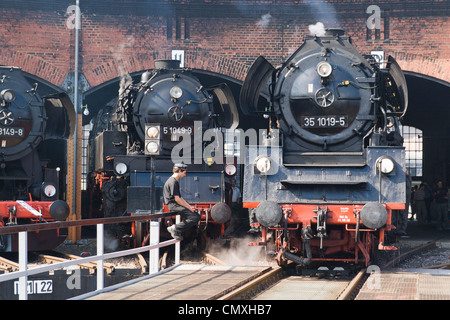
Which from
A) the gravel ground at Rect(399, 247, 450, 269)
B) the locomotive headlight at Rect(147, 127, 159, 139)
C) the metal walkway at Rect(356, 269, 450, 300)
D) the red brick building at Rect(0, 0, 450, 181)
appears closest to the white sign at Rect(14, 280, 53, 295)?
the locomotive headlight at Rect(147, 127, 159, 139)

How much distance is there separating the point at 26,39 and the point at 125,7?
229 centimetres

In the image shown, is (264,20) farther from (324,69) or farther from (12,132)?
(324,69)

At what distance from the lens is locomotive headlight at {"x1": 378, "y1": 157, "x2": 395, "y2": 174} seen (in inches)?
348

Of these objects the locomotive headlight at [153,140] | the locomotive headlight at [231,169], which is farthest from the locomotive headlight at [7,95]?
the locomotive headlight at [231,169]

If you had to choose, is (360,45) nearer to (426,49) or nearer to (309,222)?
(426,49)

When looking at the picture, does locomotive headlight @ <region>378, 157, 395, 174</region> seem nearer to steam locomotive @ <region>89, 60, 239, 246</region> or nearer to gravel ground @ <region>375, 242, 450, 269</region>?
gravel ground @ <region>375, 242, 450, 269</region>

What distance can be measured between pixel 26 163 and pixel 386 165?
6627 millimetres

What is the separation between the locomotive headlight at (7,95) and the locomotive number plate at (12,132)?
1.58 ft

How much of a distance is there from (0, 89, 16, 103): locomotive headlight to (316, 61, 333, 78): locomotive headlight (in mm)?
5426

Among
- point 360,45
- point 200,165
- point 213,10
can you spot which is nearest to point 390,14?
point 360,45

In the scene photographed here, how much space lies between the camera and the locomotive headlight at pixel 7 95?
12.0 metres

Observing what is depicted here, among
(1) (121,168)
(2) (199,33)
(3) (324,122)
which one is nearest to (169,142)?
(1) (121,168)

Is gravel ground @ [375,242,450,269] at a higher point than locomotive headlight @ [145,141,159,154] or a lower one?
lower

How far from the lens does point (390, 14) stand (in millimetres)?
16016
